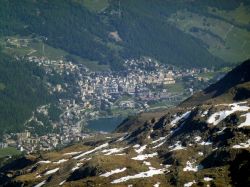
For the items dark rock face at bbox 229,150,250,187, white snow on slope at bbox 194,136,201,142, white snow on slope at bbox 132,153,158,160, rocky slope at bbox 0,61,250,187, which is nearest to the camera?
dark rock face at bbox 229,150,250,187

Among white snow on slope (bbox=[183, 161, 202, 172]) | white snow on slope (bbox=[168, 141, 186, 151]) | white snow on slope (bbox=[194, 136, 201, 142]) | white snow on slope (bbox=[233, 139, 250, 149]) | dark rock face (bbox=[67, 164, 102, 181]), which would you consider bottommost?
dark rock face (bbox=[67, 164, 102, 181])

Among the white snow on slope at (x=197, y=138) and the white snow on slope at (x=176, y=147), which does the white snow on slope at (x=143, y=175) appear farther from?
the white snow on slope at (x=197, y=138)

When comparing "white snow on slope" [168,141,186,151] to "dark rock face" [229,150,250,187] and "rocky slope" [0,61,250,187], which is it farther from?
"dark rock face" [229,150,250,187]

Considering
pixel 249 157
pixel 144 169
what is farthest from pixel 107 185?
pixel 249 157

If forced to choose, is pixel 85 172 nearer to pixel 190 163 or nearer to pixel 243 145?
pixel 190 163

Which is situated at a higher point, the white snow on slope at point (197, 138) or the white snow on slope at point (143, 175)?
the white snow on slope at point (197, 138)

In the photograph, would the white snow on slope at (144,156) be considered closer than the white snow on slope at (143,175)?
No

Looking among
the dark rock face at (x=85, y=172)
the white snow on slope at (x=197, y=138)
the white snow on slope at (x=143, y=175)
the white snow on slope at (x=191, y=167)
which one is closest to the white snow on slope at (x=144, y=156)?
the white snow on slope at (x=197, y=138)

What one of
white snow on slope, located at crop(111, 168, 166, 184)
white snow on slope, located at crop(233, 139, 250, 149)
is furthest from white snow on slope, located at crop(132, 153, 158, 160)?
white snow on slope, located at crop(233, 139, 250, 149)

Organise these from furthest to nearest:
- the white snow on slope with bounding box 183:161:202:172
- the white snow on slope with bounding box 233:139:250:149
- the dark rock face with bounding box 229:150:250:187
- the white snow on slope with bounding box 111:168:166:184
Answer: the white snow on slope with bounding box 111:168:166:184 < the white snow on slope with bounding box 183:161:202:172 < the white snow on slope with bounding box 233:139:250:149 < the dark rock face with bounding box 229:150:250:187

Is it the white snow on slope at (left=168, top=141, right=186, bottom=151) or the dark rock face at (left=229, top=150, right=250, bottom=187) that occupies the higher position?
the dark rock face at (left=229, top=150, right=250, bottom=187)

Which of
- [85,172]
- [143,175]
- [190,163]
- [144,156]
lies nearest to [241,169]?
[190,163]
